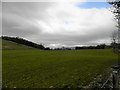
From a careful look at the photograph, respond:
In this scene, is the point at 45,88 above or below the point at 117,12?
below

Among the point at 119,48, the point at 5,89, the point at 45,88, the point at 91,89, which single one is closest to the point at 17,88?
the point at 5,89

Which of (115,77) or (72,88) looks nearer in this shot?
(115,77)

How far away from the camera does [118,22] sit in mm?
45906

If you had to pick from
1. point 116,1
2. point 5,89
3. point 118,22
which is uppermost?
point 116,1

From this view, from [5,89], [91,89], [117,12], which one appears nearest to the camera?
[91,89]

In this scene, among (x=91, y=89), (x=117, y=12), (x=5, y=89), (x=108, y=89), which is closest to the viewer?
(x=108, y=89)

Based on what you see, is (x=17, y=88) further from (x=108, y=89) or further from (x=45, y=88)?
(x=108, y=89)

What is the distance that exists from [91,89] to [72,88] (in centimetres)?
140

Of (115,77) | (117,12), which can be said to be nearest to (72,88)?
(115,77)

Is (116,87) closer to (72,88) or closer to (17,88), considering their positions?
(72,88)

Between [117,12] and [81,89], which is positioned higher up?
[117,12]

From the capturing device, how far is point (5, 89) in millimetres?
18547

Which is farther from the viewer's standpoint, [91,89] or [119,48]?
[119,48]

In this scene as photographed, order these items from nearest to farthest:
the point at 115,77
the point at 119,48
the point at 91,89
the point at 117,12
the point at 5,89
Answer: the point at 115,77, the point at 91,89, the point at 5,89, the point at 117,12, the point at 119,48
